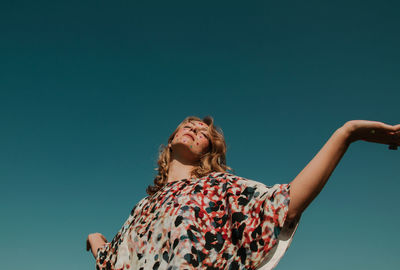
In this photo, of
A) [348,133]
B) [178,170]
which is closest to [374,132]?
[348,133]

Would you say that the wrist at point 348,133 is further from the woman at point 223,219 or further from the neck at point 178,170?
the neck at point 178,170

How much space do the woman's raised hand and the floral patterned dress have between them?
65 centimetres

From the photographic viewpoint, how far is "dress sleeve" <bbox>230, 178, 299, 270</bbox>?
2.40 m

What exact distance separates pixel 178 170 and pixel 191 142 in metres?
0.35

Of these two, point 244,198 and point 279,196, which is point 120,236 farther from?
point 279,196

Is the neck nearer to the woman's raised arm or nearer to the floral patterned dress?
the floral patterned dress

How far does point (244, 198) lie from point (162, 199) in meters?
0.92

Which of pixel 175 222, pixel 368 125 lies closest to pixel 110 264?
pixel 175 222

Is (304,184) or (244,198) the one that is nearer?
(304,184)

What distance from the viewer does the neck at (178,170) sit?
3784 mm

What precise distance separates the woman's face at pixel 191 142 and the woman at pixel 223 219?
0.23m

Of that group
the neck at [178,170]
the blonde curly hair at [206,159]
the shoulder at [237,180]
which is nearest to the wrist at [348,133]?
the shoulder at [237,180]

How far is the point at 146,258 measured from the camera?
2.91m

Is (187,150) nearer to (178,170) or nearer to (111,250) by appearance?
(178,170)
